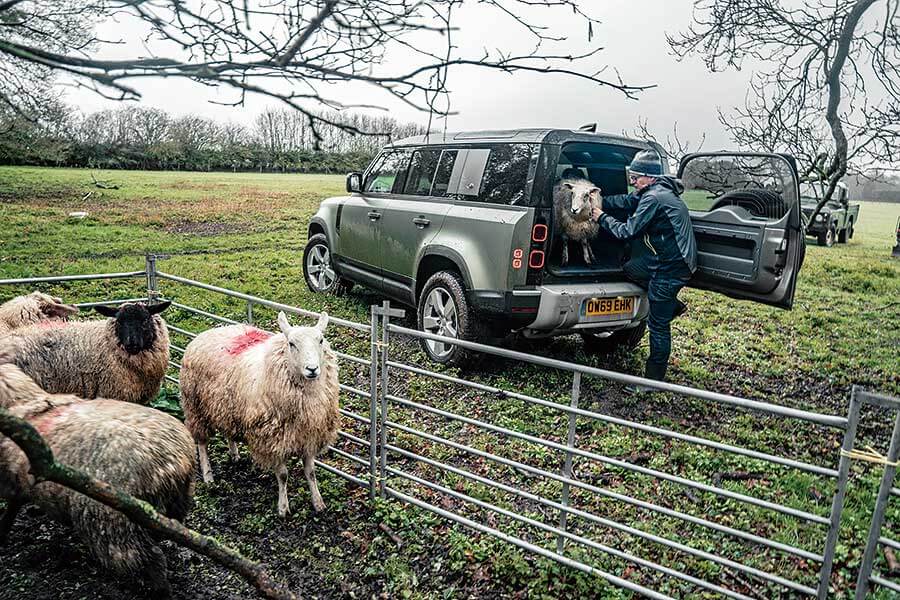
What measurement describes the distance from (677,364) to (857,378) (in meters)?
1.95

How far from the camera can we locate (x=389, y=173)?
26.5ft

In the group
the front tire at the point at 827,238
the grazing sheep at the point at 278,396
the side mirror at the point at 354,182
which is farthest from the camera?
the front tire at the point at 827,238

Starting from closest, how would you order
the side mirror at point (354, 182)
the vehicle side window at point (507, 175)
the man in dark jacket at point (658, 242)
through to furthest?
the man in dark jacket at point (658, 242), the vehicle side window at point (507, 175), the side mirror at point (354, 182)

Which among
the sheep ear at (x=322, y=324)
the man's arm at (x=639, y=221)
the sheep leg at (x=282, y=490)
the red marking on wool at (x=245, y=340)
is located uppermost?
the man's arm at (x=639, y=221)

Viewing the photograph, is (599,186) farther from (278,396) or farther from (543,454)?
(278,396)

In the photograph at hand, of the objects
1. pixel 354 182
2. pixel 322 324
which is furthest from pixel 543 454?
pixel 354 182

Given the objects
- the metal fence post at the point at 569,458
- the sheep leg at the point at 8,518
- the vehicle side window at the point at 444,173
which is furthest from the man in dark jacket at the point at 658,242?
the sheep leg at the point at 8,518

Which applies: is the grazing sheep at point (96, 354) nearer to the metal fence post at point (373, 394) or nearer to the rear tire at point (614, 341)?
the metal fence post at point (373, 394)

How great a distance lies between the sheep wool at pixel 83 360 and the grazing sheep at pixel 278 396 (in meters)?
→ 0.73

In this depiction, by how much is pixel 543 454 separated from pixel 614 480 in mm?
607

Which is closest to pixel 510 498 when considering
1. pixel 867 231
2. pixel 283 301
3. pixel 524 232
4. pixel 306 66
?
pixel 524 232

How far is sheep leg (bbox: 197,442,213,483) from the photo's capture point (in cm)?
462

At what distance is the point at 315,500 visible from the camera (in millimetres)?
4234

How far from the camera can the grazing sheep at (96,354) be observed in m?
4.80
